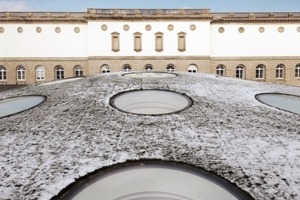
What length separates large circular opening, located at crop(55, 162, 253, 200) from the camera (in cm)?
361

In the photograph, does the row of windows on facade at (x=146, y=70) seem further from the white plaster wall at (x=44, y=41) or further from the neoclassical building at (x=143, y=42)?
the white plaster wall at (x=44, y=41)

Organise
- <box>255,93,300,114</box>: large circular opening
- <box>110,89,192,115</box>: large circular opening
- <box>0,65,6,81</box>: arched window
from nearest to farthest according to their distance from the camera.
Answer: <box>110,89,192,115</box>: large circular opening, <box>255,93,300,114</box>: large circular opening, <box>0,65,6,81</box>: arched window

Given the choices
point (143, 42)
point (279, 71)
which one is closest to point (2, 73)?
point (143, 42)

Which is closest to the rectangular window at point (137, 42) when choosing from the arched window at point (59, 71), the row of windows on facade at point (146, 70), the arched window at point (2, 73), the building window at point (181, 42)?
the row of windows on facade at point (146, 70)

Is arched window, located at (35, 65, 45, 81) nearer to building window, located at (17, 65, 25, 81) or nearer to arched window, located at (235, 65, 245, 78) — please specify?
building window, located at (17, 65, 25, 81)

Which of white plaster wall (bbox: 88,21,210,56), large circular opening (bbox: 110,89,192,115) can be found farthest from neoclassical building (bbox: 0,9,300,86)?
large circular opening (bbox: 110,89,192,115)

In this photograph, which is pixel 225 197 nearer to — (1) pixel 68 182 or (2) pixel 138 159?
(2) pixel 138 159

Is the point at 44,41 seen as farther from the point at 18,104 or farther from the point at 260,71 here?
the point at 18,104

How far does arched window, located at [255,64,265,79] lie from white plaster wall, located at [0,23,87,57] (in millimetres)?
22337

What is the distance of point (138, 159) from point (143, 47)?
35365 millimetres

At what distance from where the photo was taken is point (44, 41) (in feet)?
129

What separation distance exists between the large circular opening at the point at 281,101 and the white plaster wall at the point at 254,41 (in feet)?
107

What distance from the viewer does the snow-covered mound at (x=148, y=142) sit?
12.9ft

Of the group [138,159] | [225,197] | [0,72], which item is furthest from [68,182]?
[0,72]
